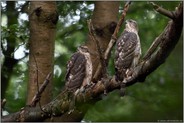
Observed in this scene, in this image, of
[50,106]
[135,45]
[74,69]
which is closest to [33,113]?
[50,106]

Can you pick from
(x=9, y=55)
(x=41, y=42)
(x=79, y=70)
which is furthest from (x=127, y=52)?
(x=9, y=55)

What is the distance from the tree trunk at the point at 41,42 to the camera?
5.39 metres

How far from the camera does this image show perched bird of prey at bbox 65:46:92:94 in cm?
496

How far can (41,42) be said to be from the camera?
5.50m

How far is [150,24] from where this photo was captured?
666 centimetres

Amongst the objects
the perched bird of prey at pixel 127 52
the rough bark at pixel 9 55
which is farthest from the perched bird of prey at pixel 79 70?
the rough bark at pixel 9 55

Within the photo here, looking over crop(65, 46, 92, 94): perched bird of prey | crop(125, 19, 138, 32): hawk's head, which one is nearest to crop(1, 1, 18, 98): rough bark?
crop(65, 46, 92, 94): perched bird of prey

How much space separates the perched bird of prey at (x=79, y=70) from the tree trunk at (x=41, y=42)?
31 centimetres

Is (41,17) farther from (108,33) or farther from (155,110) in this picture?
(155,110)

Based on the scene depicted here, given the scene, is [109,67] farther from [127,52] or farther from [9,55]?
[127,52]

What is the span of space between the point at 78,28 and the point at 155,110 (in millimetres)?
2972

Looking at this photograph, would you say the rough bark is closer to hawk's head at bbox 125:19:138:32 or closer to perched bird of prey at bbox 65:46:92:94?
perched bird of prey at bbox 65:46:92:94

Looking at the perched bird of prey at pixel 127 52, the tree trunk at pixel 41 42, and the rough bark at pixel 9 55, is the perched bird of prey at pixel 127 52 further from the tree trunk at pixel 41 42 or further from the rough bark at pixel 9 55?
the rough bark at pixel 9 55

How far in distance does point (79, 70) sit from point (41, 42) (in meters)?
0.58
